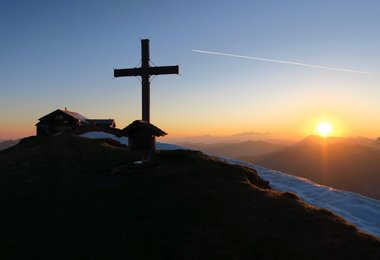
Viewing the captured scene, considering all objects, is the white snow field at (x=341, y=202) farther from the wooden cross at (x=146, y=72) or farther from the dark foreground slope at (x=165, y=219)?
the wooden cross at (x=146, y=72)

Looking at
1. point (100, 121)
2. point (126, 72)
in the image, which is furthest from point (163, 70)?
point (100, 121)

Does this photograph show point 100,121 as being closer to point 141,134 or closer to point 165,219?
point 141,134

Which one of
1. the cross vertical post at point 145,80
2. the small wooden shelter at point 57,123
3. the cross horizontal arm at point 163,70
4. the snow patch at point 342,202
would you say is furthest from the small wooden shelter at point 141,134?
the small wooden shelter at point 57,123

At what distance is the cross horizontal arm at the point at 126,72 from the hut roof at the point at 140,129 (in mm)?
5354

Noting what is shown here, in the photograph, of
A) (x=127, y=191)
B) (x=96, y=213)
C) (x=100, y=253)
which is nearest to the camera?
(x=100, y=253)

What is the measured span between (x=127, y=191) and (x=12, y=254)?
9.70 meters

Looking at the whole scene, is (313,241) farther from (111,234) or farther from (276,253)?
(111,234)

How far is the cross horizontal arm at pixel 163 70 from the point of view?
33.5 meters

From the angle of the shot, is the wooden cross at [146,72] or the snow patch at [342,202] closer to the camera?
the snow patch at [342,202]

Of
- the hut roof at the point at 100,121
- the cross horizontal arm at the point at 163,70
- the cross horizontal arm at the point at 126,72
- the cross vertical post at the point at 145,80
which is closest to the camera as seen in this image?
the cross vertical post at the point at 145,80

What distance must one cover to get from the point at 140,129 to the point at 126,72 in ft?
21.4

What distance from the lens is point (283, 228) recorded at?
56.5ft

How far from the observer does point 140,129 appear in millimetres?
31516

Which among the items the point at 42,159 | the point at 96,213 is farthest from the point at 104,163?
the point at 96,213
